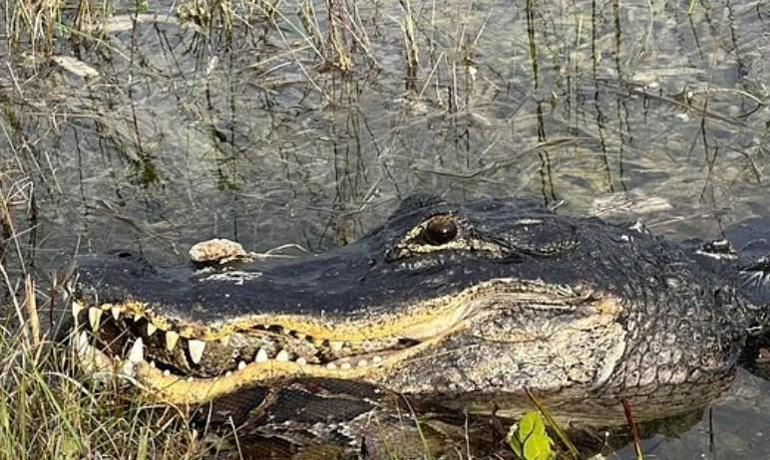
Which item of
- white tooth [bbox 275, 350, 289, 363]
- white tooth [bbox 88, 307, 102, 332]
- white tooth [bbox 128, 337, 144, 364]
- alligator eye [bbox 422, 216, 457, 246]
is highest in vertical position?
alligator eye [bbox 422, 216, 457, 246]

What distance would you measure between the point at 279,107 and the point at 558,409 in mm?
2939

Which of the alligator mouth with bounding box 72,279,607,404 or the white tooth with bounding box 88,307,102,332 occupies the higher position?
the white tooth with bounding box 88,307,102,332

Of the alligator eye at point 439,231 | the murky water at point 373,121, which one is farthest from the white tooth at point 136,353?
the murky water at point 373,121

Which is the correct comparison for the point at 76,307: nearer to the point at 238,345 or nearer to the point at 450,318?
the point at 238,345

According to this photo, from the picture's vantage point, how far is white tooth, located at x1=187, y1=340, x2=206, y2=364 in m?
3.84

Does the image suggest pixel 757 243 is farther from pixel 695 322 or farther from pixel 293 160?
pixel 293 160

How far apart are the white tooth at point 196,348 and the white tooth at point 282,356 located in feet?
0.80

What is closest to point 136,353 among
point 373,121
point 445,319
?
point 445,319

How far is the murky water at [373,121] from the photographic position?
578 cm

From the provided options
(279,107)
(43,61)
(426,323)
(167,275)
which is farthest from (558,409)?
(43,61)

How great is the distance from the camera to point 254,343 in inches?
156

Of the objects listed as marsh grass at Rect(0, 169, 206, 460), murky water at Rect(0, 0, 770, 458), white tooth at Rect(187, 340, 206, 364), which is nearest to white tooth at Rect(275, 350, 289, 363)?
white tooth at Rect(187, 340, 206, 364)

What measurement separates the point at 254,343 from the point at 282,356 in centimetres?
10

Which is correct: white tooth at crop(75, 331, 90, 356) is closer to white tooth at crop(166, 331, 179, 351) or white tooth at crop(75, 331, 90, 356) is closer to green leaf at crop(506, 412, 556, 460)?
Result: white tooth at crop(166, 331, 179, 351)
